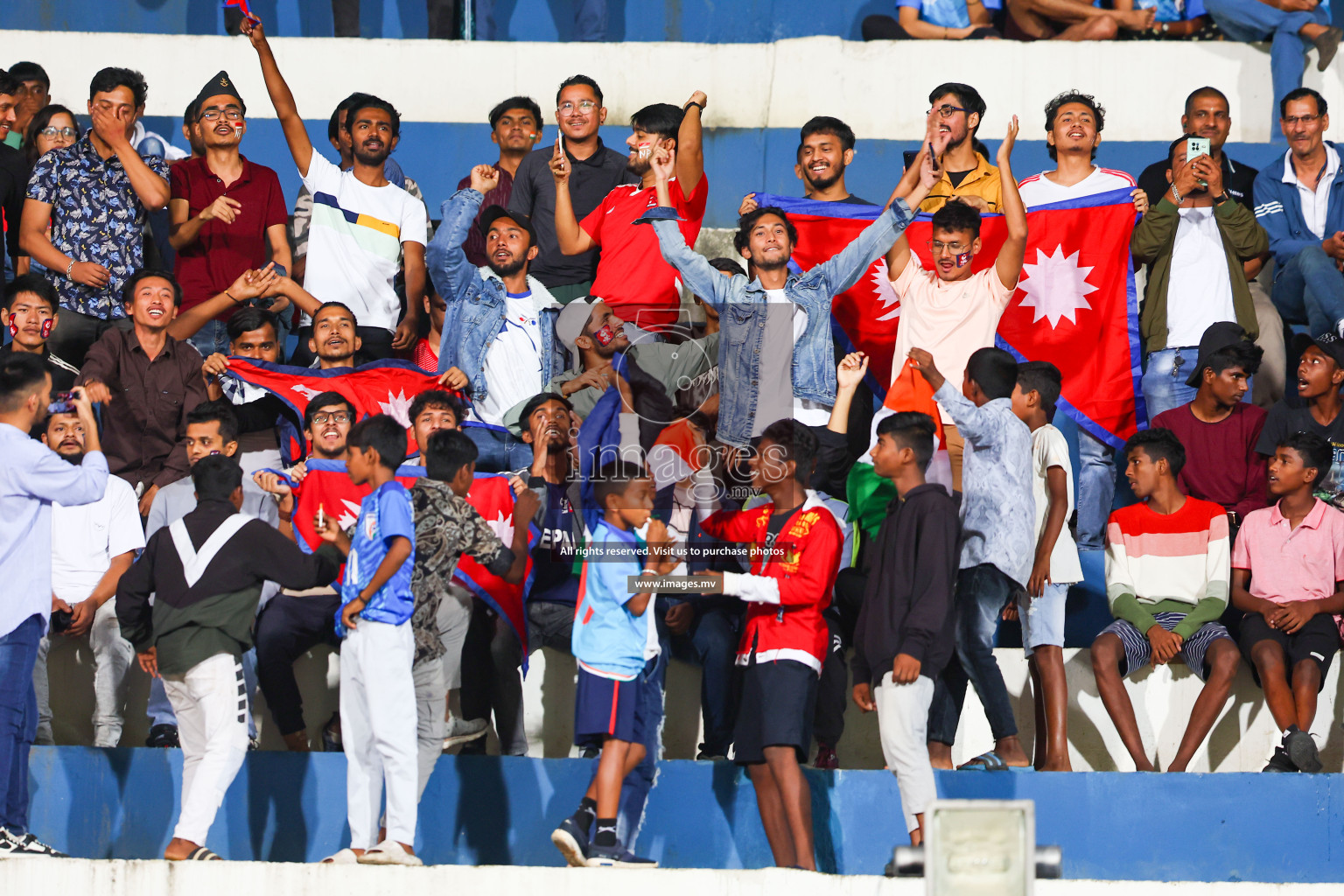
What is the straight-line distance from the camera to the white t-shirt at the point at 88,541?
6707 millimetres

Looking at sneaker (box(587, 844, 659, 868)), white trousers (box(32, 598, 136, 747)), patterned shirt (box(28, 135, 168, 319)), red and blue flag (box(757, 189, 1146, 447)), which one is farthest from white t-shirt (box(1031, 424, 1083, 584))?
patterned shirt (box(28, 135, 168, 319))

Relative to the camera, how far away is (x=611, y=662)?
5.79m

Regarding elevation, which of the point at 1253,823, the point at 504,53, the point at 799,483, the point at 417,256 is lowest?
the point at 1253,823

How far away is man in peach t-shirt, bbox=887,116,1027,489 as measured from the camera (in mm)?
7160

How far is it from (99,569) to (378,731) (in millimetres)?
1816

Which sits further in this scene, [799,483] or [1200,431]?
[1200,431]

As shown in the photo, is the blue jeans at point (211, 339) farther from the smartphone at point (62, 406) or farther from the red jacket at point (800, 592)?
the red jacket at point (800, 592)

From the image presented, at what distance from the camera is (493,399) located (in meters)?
7.69

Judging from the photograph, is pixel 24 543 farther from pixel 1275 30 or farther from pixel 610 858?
pixel 1275 30

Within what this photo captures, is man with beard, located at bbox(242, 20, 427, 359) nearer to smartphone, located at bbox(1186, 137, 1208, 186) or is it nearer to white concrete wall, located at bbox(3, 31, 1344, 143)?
white concrete wall, located at bbox(3, 31, 1344, 143)

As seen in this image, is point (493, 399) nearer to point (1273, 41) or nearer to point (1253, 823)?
point (1253, 823)

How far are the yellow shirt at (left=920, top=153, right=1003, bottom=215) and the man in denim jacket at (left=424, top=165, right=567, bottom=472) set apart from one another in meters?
1.86

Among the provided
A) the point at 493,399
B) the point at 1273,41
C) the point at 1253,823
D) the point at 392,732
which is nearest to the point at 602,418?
the point at 493,399

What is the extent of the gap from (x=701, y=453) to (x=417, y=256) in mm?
2230
